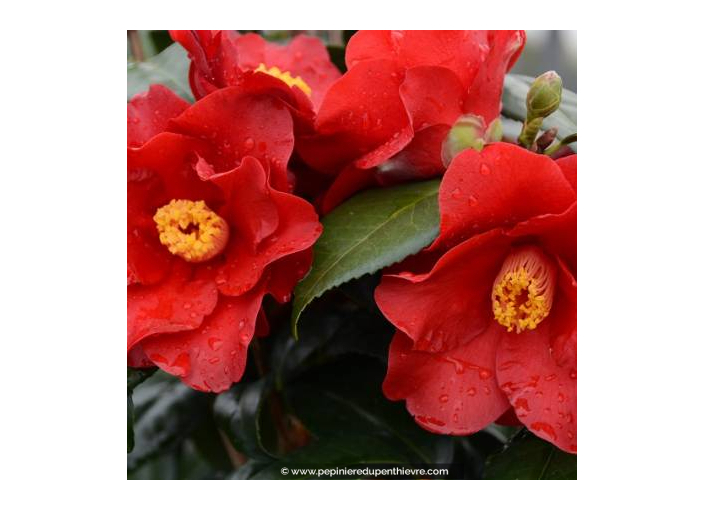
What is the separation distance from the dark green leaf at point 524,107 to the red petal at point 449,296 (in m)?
0.11

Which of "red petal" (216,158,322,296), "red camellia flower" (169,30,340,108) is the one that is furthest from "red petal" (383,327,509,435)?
"red camellia flower" (169,30,340,108)

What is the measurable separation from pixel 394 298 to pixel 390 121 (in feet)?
0.42

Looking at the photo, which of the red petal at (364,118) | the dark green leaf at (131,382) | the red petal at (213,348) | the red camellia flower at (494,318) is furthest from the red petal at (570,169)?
the dark green leaf at (131,382)

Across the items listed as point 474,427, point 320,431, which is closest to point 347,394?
point 320,431

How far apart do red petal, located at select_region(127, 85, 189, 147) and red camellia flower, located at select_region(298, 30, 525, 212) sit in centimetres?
10

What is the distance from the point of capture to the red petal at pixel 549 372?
1.89 ft

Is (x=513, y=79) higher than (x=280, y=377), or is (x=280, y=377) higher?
(x=513, y=79)

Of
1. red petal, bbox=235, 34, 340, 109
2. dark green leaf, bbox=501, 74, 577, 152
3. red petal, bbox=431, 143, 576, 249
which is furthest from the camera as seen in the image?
red petal, bbox=235, 34, 340, 109

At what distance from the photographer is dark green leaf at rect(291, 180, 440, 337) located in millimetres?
552

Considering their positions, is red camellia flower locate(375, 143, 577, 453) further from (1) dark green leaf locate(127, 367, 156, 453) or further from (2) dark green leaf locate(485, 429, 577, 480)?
(1) dark green leaf locate(127, 367, 156, 453)

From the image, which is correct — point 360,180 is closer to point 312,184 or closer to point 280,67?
point 312,184

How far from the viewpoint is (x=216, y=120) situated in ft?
1.92

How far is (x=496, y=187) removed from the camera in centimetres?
53

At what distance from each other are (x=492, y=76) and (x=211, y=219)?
0.76ft
